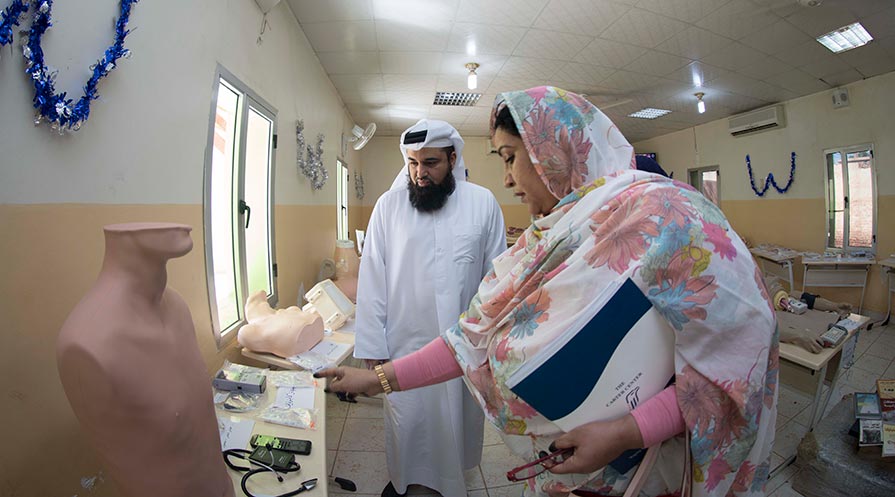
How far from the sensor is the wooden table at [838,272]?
4598 mm

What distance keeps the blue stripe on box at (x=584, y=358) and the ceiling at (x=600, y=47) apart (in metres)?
3.09

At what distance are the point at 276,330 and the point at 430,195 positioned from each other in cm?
96

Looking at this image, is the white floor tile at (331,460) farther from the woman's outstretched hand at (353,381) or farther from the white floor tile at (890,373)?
the white floor tile at (890,373)

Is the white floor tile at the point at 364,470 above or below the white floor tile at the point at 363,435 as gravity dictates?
below

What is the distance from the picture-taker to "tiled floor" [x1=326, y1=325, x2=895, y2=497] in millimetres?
1957

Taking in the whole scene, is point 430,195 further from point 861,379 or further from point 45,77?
point 861,379

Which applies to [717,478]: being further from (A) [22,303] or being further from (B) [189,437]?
(A) [22,303]

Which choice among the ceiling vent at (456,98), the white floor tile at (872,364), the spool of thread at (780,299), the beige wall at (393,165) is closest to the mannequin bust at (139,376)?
the spool of thread at (780,299)

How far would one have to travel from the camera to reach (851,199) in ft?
16.9

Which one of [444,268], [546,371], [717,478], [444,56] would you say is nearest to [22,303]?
[546,371]

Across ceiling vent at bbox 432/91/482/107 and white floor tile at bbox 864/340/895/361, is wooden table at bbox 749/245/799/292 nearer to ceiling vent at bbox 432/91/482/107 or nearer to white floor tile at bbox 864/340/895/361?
white floor tile at bbox 864/340/895/361

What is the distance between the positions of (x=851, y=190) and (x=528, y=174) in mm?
6964

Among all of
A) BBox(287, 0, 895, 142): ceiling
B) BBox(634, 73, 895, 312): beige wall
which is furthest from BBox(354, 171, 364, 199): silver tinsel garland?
Result: BBox(634, 73, 895, 312): beige wall

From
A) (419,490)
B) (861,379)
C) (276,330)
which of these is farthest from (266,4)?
(861,379)
